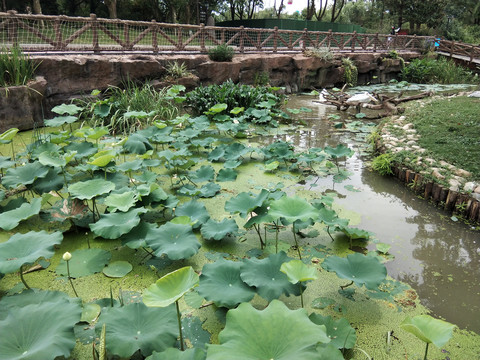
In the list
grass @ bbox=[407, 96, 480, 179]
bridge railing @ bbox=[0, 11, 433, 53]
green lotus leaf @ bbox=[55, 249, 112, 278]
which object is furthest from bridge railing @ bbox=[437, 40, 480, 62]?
green lotus leaf @ bbox=[55, 249, 112, 278]

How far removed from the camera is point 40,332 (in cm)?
142

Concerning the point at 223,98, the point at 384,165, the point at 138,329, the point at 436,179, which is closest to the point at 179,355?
the point at 138,329

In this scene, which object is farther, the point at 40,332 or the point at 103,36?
the point at 103,36

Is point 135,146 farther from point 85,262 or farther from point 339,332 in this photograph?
point 339,332

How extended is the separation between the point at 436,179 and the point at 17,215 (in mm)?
3898

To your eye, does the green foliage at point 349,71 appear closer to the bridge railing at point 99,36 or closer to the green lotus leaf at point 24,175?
the bridge railing at point 99,36

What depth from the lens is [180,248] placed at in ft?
7.11

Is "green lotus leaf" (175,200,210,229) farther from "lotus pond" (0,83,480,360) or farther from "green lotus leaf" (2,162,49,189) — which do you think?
"green lotus leaf" (2,162,49,189)

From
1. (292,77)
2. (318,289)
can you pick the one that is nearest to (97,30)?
(292,77)

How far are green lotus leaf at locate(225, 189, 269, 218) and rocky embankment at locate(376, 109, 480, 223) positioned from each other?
81.5 inches

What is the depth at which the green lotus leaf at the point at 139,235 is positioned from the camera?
2.32 metres

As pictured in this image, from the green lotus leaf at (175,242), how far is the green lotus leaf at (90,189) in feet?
2.05

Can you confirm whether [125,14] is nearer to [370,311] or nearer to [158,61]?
[158,61]

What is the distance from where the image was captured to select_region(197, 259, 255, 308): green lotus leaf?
179cm
